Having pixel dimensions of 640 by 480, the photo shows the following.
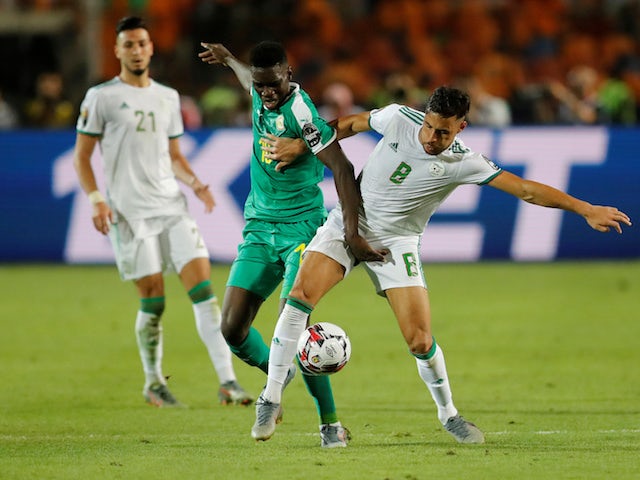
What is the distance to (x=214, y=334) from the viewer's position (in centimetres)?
914

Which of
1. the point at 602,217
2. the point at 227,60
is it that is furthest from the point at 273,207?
the point at 602,217

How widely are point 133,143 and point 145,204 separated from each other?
445 mm

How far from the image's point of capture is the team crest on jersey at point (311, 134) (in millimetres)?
7410

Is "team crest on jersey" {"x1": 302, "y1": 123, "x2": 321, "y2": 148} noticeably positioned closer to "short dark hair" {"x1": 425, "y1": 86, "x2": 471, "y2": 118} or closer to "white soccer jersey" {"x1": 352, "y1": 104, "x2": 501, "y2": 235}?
"white soccer jersey" {"x1": 352, "y1": 104, "x2": 501, "y2": 235}

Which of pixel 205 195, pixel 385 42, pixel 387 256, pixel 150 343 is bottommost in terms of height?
pixel 150 343

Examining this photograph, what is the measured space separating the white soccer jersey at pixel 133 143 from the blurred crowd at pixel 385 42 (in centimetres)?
1052

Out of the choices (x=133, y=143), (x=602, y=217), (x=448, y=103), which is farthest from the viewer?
(x=133, y=143)

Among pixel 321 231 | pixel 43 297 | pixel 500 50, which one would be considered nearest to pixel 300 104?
pixel 321 231

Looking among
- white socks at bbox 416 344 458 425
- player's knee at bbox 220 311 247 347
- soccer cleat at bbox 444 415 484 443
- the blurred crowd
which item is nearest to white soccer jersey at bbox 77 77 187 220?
player's knee at bbox 220 311 247 347

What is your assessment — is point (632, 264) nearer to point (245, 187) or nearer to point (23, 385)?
point (245, 187)

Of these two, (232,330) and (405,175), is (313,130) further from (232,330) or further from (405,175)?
(232,330)

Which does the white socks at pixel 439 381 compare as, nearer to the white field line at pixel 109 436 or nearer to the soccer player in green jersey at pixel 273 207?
the white field line at pixel 109 436

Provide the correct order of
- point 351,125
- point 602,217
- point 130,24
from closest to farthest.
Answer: point 602,217
point 351,125
point 130,24

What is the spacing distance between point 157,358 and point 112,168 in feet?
4.61
